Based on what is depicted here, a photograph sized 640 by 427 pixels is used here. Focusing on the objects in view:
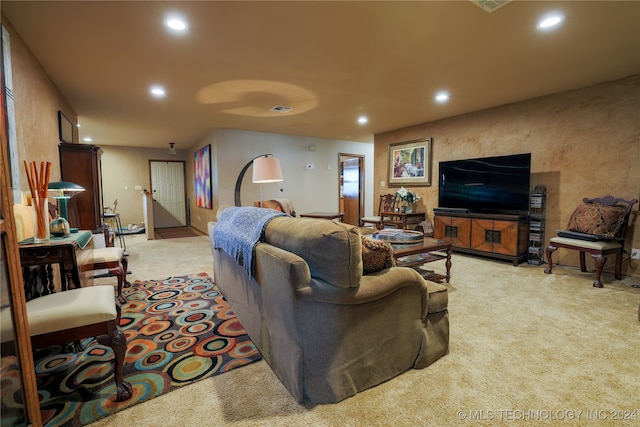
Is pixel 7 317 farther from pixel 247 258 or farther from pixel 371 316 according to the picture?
pixel 371 316

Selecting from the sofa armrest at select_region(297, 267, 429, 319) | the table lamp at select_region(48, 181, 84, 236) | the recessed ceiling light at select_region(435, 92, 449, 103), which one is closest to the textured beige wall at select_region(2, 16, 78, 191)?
the table lamp at select_region(48, 181, 84, 236)

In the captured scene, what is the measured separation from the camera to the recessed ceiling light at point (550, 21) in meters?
2.08

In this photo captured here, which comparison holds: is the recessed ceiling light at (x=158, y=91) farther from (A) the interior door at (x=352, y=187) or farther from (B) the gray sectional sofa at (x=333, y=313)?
(A) the interior door at (x=352, y=187)

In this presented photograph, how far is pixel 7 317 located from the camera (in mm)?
1029

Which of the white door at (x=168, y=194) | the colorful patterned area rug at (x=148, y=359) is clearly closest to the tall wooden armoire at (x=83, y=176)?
the colorful patterned area rug at (x=148, y=359)

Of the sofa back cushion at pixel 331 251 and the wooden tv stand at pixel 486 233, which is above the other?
the sofa back cushion at pixel 331 251

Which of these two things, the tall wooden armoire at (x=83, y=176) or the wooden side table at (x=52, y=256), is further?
the tall wooden armoire at (x=83, y=176)

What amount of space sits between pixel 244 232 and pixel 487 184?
3.84 metres

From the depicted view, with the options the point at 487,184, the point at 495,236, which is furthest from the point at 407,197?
the point at 495,236

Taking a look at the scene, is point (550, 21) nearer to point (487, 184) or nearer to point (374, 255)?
point (374, 255)

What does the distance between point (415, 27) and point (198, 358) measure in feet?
9.15

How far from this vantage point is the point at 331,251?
1.37 metres

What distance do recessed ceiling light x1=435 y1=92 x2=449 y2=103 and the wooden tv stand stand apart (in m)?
1.69

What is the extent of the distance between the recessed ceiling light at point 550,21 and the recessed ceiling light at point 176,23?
8.58 ft
